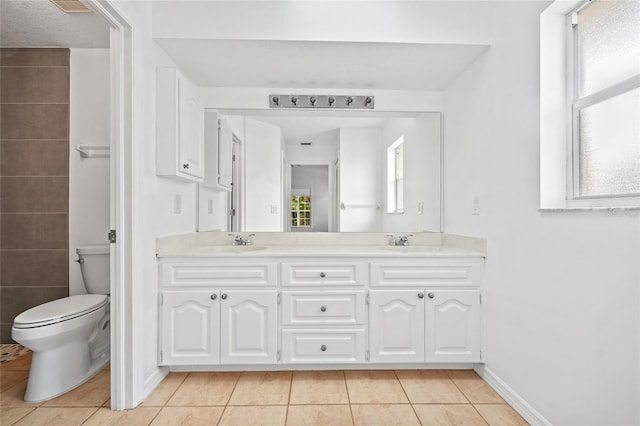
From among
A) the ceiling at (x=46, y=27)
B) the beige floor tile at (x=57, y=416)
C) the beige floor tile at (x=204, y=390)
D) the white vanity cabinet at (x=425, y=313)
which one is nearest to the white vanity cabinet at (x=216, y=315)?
the beige floor tile at (x=204, y=390)

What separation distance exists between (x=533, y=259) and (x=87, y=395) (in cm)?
250

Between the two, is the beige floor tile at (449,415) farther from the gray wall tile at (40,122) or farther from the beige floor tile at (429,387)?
the gray wall tile at (40,122)

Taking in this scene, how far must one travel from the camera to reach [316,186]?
8.84ft

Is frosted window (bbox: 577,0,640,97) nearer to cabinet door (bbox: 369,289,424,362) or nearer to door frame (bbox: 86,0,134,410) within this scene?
cabinet door (bbox: 369,289,424,362)

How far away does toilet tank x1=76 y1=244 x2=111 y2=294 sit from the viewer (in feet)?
7.94

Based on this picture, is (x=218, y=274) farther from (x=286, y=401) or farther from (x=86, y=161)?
(x=86, y=161)

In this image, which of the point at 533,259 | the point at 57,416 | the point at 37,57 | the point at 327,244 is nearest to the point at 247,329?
the point at 327,244

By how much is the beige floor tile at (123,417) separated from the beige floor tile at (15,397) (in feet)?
1.30

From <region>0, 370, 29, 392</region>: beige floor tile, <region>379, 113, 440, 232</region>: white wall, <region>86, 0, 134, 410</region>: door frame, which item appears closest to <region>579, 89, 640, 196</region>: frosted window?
<region>379, 113, 440, 232</region>: white wall

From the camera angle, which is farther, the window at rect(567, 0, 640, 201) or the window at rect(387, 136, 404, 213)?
the window at rect(387, 136, 404, 213)

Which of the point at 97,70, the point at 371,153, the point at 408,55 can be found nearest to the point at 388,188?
the point at 371,153

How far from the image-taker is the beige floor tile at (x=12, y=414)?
1.70 m

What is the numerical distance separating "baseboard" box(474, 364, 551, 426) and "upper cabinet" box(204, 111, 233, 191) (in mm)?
2189

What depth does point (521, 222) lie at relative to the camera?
176cm
